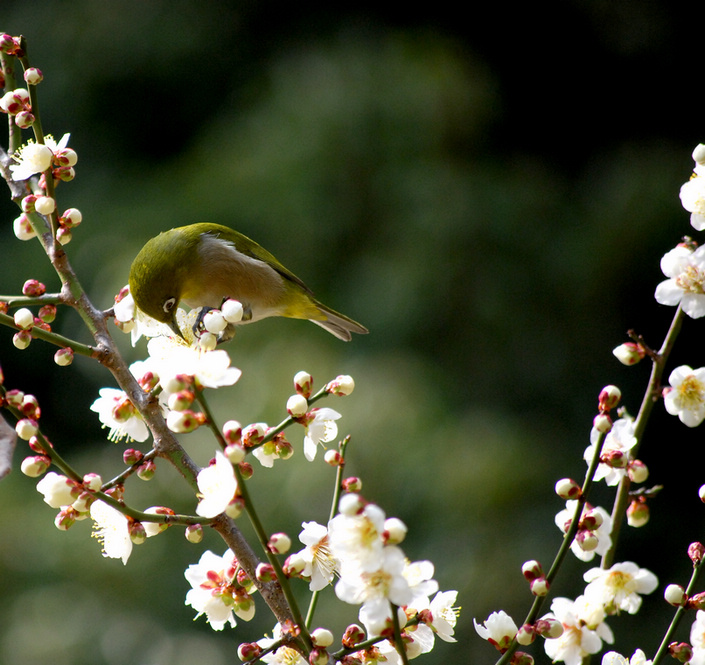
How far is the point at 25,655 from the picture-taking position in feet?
14.3

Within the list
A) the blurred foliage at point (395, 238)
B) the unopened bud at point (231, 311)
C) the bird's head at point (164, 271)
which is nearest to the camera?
the unopened bud at point (231, 311)

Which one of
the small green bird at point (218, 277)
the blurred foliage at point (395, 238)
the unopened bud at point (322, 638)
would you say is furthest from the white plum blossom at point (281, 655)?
the blurred foliage at point (395, 238)

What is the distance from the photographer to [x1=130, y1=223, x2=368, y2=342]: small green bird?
6.53 ft

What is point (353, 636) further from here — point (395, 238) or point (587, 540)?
point (395, 238)

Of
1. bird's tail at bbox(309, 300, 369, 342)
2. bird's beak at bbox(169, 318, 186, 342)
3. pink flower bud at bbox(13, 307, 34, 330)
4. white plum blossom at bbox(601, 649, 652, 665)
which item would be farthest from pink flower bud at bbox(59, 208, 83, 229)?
bird's tail at bbox(309, 300, 369, 342)

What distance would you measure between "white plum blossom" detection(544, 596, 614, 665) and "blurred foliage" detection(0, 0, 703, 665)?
2.99 metres

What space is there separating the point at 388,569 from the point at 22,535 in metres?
4.32

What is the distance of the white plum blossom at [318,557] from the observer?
971mm

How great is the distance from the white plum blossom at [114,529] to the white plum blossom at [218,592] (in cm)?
8

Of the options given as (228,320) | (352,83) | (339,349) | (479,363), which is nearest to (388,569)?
(228,320)

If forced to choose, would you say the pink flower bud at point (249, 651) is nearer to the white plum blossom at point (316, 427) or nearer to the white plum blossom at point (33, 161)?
the white plum blossom at point (316, 427)

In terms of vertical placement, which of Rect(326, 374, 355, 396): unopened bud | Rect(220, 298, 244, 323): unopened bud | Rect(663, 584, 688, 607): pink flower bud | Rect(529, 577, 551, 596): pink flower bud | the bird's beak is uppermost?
the bird's beak

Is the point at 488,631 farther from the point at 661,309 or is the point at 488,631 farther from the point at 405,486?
the point at 661,309

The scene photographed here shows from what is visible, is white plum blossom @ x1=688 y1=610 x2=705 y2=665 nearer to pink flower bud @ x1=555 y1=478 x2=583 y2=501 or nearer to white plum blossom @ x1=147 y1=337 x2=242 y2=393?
pink flower bud @ x1=555 y1=478 x2=583 y2=501
